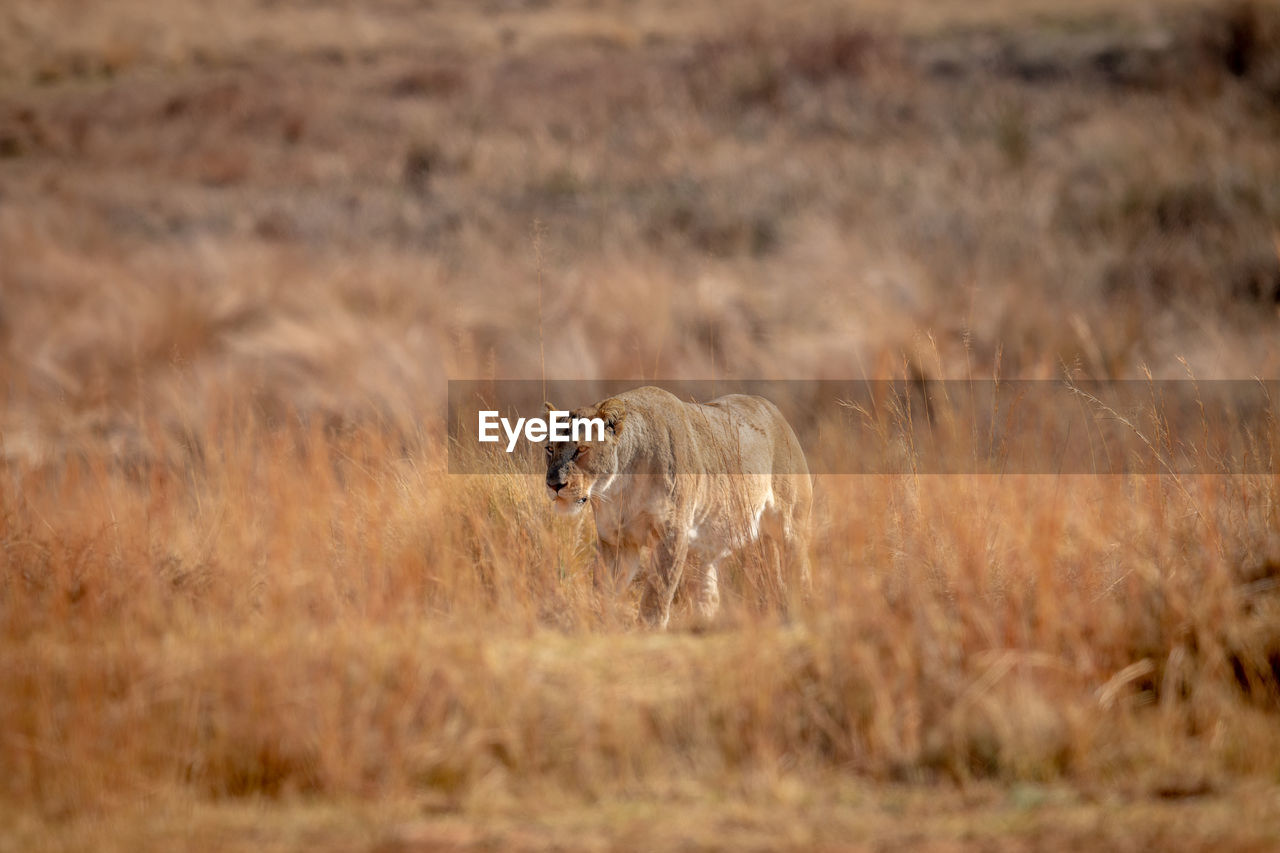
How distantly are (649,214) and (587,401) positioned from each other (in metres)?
5.26

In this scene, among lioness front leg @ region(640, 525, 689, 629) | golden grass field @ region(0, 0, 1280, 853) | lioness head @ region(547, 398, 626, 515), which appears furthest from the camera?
Result: lioness front leg @ region(640, 525, 689, 629)

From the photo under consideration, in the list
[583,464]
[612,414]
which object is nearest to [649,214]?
[612,414]

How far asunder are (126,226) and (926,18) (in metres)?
17.5

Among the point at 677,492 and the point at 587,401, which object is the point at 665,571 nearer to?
the point at 677,492

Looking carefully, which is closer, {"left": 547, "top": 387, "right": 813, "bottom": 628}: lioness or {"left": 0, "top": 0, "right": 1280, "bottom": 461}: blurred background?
{"left": 547, "top": 387, "right": 813, "bottom": 628}: lioness

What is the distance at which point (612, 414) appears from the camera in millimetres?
4438

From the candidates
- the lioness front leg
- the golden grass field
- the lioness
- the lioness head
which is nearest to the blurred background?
the golden grass field

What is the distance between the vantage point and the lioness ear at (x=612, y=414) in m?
4.40

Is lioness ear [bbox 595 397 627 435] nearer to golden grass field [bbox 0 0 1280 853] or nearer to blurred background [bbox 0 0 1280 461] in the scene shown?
golden grass field [bbox 0 0 1280 853]

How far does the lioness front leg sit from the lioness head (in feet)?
1.12

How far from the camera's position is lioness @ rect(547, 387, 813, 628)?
439 centimetres

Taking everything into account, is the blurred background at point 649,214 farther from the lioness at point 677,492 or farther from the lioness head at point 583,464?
the lioness head at point 583,464

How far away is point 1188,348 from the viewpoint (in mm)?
11164

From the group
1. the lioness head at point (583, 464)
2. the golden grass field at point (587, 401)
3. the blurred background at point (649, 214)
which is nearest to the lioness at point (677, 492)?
the lioness head at point (583, 464)
